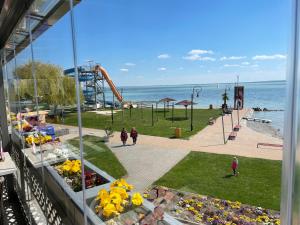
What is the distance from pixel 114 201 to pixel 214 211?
9.84ft

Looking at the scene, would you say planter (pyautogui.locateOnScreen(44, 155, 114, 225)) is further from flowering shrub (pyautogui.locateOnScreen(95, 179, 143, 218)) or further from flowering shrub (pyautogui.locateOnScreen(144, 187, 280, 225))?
flowering shrub (pyautogui.locateOnScreen(144, 187, 280, 225))

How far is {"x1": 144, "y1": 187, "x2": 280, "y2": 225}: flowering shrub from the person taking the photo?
3375 millimetres

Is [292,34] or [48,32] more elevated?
[48,32]

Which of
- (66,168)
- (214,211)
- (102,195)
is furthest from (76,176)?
→ (214,211)

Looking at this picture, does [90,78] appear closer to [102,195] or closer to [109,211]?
[102,195]

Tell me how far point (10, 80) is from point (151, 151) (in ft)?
14.5

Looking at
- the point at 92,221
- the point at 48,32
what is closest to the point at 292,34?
the point at 92,221

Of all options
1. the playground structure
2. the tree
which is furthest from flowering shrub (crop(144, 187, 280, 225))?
the tree

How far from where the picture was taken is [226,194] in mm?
4320

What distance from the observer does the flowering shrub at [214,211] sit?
11.1ft

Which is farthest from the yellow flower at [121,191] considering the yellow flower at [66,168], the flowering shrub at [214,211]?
the flowering shrub at [214,211]

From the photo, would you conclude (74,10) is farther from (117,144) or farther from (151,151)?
(117,144)

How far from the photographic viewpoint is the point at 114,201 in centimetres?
115

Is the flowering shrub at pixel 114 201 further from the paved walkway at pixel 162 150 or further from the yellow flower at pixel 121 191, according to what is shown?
the paved walkway at pixel 162 150
